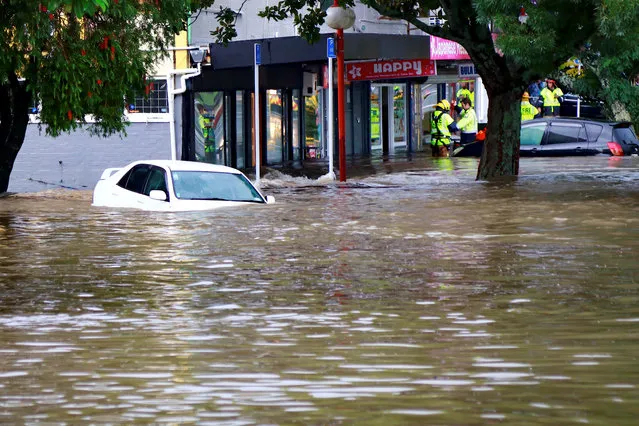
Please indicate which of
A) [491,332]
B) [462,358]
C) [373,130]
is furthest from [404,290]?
[373,130]

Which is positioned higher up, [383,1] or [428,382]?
[383,1]

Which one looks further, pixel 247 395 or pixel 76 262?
pixel 76 262

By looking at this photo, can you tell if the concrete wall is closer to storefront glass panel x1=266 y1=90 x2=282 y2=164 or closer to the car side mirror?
storefront glass panel x1=266 y1=90 x2=282 y2=164

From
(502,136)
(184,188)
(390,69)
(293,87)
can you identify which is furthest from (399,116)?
(184,188)

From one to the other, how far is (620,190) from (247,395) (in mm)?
17472

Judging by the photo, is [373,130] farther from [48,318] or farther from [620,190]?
[48,318]

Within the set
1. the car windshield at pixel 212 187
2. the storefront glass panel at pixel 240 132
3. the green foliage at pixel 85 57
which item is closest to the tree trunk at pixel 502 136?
the green foliage at pixel 85 57

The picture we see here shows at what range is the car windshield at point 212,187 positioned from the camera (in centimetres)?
1842

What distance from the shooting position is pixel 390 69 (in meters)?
38.0

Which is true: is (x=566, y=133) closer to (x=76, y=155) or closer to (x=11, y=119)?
(x=76, y=155)

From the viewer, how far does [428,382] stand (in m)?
7.44

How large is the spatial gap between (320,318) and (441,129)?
30.2 meters

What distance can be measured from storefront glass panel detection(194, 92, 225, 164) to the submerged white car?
1498cm

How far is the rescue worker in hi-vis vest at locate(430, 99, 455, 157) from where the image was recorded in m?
39.0
